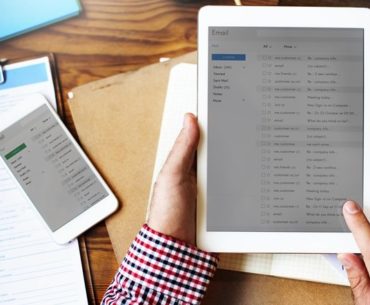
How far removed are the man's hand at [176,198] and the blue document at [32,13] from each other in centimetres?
24

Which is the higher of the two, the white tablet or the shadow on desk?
the white tablet

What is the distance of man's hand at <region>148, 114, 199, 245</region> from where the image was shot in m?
0.59

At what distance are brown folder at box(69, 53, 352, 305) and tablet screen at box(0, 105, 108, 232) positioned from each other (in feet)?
0.07

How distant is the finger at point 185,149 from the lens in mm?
574

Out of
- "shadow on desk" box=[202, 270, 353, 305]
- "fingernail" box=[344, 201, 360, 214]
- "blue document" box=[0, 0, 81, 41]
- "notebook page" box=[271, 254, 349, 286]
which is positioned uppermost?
"blue document" box=[0, 0, 81, 41]

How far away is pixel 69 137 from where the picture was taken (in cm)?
68

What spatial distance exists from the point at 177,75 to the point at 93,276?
0.29m

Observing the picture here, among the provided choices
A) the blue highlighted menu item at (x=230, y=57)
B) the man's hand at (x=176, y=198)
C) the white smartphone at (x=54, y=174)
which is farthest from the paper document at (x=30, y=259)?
the blue highlighted menu item at (x=230, y=57)

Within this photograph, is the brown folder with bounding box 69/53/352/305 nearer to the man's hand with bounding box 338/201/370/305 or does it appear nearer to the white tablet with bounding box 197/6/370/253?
the white tablet with bounding box 197/6/370/253

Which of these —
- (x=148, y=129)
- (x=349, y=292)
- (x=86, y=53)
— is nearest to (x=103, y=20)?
(x=86, y=53)

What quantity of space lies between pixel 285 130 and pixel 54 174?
12.1 inches

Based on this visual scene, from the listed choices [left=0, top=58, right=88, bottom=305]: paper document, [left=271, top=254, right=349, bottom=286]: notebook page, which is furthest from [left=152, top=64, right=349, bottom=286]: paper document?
[left=0, top=58, right=88, bottom=305]: paper document

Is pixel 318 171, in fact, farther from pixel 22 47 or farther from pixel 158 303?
pixel 22 47

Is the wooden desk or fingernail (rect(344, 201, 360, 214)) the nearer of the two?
fingernail (rect(344, 201, 360, 214))
